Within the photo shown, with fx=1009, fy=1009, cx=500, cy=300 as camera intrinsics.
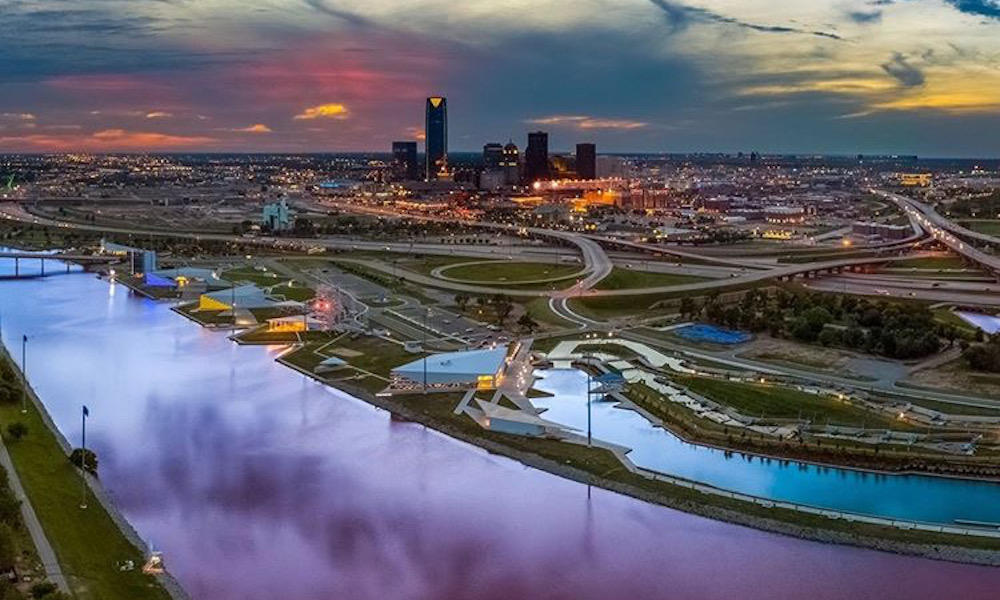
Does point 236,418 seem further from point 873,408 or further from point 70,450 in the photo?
point 873,408

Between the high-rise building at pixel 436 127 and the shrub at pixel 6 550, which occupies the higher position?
the high-rise building at pixel 436 127

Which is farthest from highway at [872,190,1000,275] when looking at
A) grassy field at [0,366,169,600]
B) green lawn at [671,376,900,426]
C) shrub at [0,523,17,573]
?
shrub at [0,523,17,573]

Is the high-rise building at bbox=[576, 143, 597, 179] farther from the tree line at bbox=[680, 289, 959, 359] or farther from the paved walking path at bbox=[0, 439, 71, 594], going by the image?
the paved walking path at bbox=[0, 439, 71, 594]

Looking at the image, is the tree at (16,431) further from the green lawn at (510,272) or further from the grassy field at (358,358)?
the green lawn at (510,272)

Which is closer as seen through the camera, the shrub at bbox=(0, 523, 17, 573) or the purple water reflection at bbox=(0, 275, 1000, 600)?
the shrub at bbox=(0, 523, 17, 573)

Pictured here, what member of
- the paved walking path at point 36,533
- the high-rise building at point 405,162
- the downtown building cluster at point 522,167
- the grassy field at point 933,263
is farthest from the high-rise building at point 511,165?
the paved walking path at point 36,533

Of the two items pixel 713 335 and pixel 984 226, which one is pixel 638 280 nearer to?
pixel 713 335
